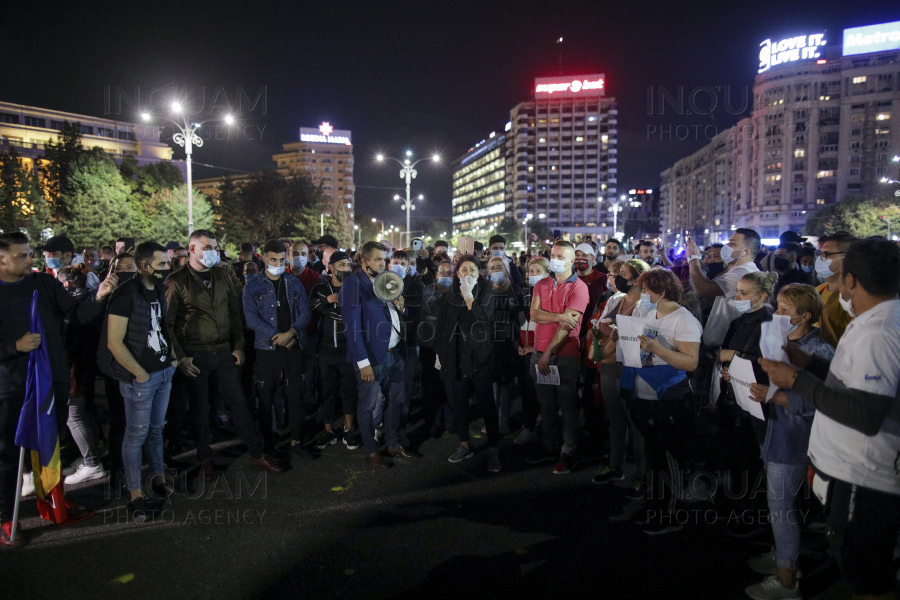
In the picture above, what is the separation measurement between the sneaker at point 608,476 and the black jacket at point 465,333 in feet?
5.35

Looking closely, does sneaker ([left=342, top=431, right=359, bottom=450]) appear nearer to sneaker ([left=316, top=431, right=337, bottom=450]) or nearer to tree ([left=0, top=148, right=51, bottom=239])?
sneaker ([left=316, top=431, right=337, bottom=450])

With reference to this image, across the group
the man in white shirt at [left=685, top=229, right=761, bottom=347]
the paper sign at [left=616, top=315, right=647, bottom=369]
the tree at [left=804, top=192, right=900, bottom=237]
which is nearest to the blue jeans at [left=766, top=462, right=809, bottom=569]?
the paper sign at [left=616, top=315, right=647, bottom=369]

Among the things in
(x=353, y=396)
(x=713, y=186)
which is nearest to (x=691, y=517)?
(x=353, y=396)

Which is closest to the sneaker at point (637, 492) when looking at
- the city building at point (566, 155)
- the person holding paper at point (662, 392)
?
the person holding paper at point (662, 392)

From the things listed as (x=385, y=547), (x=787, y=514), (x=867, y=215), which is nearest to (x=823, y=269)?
(x=787, y=514)

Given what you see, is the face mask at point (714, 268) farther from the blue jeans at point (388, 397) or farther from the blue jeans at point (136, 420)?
the blue jeans at point (136, 420)

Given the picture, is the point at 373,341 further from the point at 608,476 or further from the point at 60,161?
the point at 60,161

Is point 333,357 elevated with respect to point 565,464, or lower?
elevated

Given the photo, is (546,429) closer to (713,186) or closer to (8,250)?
(8,250)

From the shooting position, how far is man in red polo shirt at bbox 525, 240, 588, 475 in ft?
18.3

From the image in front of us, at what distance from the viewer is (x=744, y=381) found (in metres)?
3.71

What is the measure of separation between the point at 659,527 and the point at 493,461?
1817 mm

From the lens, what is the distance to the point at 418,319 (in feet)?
23.7

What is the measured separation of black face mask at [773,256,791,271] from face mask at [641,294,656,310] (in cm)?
491
